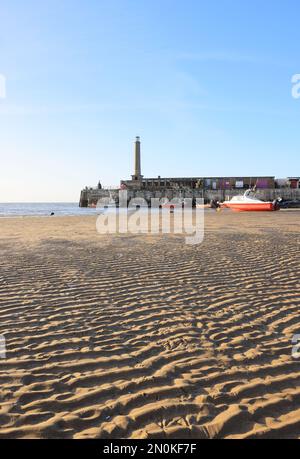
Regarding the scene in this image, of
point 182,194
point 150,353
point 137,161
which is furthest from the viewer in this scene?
point 137,161

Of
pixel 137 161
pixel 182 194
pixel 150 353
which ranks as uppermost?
pixel 137 161

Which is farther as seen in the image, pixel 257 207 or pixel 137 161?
pixel 137 161

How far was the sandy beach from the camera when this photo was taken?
331 centimetres

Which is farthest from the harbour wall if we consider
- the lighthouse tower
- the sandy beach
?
the sandy beach

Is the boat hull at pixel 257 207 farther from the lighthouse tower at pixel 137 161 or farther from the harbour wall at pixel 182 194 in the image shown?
the lighthouse tower at pixel 137 161

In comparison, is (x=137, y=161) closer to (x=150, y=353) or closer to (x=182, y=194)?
(x=182, y=194)

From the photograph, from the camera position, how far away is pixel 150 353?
469cm

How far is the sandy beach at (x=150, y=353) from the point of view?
10.9ft

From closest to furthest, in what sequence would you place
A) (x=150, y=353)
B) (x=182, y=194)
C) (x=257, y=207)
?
(x=150, y=353) < (x=257, y=207) < (x=182, y=194)

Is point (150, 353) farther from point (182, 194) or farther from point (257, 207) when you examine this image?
point (182, 194)

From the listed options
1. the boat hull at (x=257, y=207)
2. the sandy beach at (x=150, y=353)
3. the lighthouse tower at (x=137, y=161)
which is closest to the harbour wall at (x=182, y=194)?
the lighthouse tower at (x=137, y=161)

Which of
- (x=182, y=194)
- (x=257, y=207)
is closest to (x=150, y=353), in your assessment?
(x=257, y=207)

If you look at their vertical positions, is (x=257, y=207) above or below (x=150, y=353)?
above
